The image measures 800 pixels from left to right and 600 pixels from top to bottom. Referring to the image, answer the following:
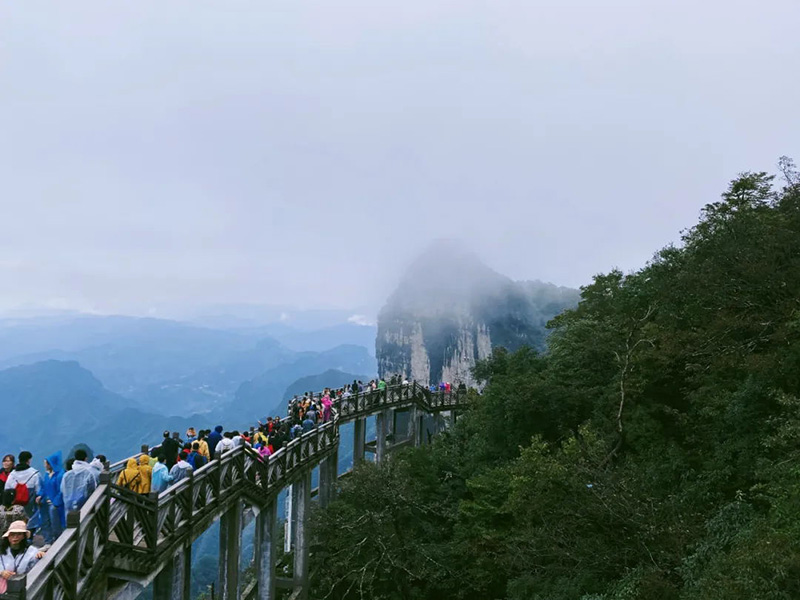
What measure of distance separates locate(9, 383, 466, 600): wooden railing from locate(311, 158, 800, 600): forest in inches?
203

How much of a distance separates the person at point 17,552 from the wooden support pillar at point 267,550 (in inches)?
415

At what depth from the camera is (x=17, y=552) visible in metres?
5.54

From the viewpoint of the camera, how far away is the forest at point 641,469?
1013cm

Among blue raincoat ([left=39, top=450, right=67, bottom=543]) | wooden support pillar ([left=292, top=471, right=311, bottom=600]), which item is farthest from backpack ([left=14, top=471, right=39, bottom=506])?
wooden support pillar ([left=292, top=471, right=311, bottom=600])

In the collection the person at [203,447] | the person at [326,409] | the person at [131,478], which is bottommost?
the person at [326,409]

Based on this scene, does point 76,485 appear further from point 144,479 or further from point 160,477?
point 160,477

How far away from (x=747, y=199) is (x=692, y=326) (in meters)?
5.96

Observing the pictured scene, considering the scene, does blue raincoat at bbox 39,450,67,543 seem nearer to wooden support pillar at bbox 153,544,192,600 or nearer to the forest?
wooden support pillar at bbox 153,544,192,600

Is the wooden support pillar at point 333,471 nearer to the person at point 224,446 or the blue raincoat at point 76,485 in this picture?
the person at point 224,446

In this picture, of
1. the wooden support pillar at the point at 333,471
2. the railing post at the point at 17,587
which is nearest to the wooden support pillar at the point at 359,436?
the wooden support pillar at the point at 333,471

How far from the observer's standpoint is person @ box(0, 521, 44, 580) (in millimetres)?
5414

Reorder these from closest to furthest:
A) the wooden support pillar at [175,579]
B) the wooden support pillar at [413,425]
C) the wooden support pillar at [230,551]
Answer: the wooden support pillar at [175,579] → the wooden support pillar at [230,551] → the wooden support pillar at [413,425]

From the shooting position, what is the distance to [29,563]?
18.2 feet

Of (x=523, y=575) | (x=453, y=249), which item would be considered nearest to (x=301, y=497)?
(x=523, y=575)
